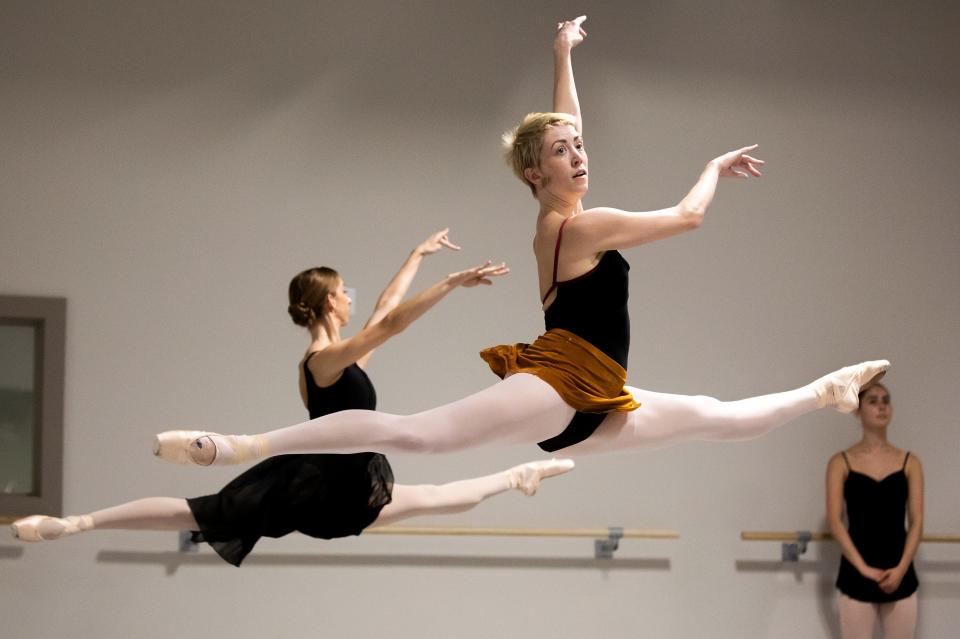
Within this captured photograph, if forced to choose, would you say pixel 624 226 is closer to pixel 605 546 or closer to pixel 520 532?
pixel 520 532

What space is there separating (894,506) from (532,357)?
3385 millimetres

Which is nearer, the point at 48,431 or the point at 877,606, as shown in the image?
the point at 48,431

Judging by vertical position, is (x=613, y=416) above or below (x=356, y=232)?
below

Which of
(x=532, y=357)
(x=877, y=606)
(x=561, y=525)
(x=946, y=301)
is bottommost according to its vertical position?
(x=877, y=606)

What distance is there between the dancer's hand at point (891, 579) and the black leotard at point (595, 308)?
3134mm

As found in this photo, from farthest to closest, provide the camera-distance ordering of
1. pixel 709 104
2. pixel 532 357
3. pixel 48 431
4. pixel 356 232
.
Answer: pixel 709 104, pixel 356 232, pixel 48 431, pixel 532 357

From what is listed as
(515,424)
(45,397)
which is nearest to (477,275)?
(515,424)

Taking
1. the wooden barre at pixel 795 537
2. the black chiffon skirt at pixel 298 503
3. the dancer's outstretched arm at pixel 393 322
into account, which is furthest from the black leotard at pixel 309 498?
the wooden barre at pixel 795 537

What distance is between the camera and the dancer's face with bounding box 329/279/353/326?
4.29 meters

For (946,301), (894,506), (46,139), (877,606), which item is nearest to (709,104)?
(946,301)

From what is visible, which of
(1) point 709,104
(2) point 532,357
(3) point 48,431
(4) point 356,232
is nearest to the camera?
(2) point 532,357

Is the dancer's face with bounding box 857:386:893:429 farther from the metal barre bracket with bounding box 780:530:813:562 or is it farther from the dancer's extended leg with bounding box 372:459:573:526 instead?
the dancer's extended leg with bounding box 372:459:573:526

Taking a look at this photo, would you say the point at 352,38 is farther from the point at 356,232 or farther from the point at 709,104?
the point at 709,104

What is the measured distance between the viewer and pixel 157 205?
561cm
